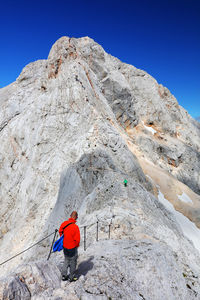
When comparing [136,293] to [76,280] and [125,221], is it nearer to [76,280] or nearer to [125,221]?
[76,280]

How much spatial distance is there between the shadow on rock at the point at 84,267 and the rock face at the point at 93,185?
43 mm

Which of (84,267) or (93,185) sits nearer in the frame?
(84,267)

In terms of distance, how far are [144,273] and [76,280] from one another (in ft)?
6.90

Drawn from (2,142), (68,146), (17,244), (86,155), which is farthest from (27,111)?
(17,244)

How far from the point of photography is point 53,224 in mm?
15094

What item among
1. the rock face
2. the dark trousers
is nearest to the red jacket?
the dark trousers

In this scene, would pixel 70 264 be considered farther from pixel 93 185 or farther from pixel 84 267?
pixel 93 185

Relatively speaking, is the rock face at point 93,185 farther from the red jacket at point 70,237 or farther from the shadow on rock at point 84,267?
the red jacket at point 70,237

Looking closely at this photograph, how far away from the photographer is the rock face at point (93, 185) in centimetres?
554

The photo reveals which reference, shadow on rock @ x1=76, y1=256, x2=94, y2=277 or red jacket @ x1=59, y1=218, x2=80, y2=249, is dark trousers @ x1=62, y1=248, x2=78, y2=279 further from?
shadow on rock @ x1=76, y1=256, x2=94, y2=277

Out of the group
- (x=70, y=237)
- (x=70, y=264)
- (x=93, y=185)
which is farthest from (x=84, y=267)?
(x=93, y=185)

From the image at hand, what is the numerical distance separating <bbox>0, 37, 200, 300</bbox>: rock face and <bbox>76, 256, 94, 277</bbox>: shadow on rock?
0.14ft

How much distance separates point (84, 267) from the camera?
579 centimetres

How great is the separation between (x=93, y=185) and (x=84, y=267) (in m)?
8.93
